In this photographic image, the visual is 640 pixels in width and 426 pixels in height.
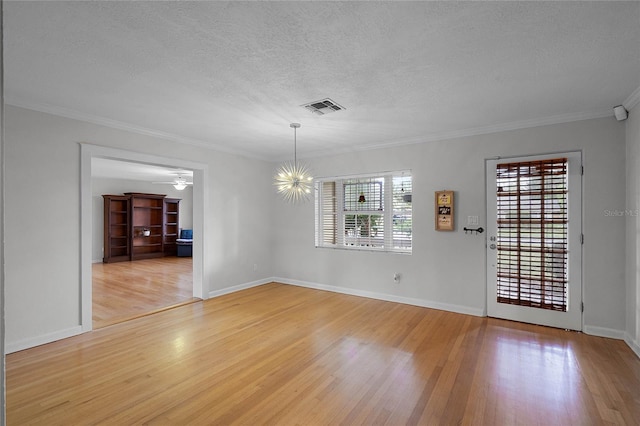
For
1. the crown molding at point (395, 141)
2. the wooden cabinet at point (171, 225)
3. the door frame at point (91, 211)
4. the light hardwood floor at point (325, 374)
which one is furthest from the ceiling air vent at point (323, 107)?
the wooden cabinet at point (171, 225)

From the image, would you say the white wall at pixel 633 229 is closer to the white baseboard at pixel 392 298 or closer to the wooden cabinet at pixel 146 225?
the white baseboard at pixel 392 298

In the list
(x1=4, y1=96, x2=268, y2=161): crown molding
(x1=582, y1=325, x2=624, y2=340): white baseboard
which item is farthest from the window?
(x1=582, y1=325, x2=624, y2=340): white baseboard

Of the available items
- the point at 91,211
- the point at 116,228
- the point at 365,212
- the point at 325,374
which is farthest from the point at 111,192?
the point at 325,374

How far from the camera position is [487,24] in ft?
6.56

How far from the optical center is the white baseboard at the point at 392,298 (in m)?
4.38

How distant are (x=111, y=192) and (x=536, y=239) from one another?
35.6 feet

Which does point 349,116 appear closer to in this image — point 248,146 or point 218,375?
point 248,146

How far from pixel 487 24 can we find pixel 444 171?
9.08 feet

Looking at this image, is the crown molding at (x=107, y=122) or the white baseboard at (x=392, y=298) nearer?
the crown molding at (x=107, y=122)

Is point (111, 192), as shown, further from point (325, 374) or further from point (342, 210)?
point (325, 374)

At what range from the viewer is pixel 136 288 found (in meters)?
5.95

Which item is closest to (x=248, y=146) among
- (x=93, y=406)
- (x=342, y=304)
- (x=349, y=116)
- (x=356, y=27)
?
(x=349, y=116)

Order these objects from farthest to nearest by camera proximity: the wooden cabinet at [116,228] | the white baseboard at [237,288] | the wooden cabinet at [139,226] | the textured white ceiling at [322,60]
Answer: the wooden cabinet at [139,226]
the wooden cabinet at [116,228]
the white baseboard at [237,288]
the textured white ceiling at [322,60]

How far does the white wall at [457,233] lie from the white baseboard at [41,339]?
11.1 feet
